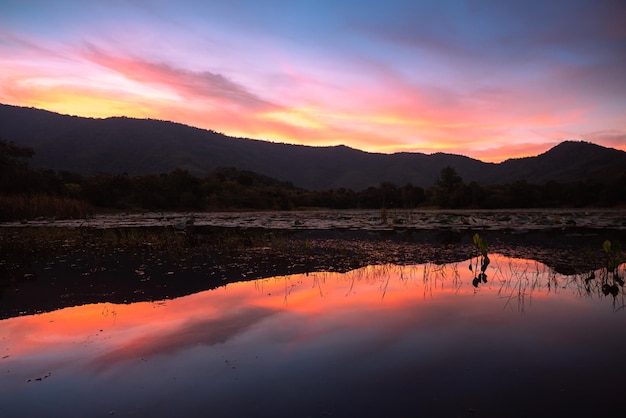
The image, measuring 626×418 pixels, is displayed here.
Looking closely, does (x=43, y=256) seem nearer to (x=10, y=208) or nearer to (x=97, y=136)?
(x=10, y=208)

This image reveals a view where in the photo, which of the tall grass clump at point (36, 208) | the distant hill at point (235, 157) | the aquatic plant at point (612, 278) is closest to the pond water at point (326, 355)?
the aquatic plant at point (612, 278)

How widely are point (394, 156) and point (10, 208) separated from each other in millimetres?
126833

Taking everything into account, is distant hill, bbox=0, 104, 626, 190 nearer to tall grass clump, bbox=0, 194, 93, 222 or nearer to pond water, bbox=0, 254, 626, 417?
tall grass clump, bbox=0, 194, 93, 222

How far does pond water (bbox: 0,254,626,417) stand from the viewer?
10.7 ft

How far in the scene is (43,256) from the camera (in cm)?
1194

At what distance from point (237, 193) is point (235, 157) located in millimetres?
79476

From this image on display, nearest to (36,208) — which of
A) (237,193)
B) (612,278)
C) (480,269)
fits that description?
(237,193)

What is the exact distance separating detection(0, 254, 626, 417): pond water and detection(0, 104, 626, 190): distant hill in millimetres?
92804

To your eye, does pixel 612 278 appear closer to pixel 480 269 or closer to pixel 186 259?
pixel 480 269

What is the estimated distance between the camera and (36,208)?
28938 millimetres

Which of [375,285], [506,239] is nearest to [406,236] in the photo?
[506,239]

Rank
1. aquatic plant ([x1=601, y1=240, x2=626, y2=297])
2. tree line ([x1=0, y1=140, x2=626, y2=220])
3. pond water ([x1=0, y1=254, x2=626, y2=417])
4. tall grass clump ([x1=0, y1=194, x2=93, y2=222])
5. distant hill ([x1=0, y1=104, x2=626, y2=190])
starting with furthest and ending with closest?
1. distant hill ([x1=0, y1=104, x2=626, y2=190])
2. tree line ([x1=0, y1=140, x2=626, y2=220])
3. tall grass clump ([x1=0, y1=194, x2=93, y2=222])
4. aquatic plant ([x1=601, y1=240, x2=626, y2=297])
5. pond water ([x1=0, y1=254, x2=626, y2=417])

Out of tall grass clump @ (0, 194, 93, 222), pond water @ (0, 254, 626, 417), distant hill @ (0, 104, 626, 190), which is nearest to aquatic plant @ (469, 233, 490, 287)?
pond water @ (0, 254, 626, 417)

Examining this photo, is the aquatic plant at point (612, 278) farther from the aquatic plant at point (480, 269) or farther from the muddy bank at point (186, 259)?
the aquatic plant at point (480, 269)
